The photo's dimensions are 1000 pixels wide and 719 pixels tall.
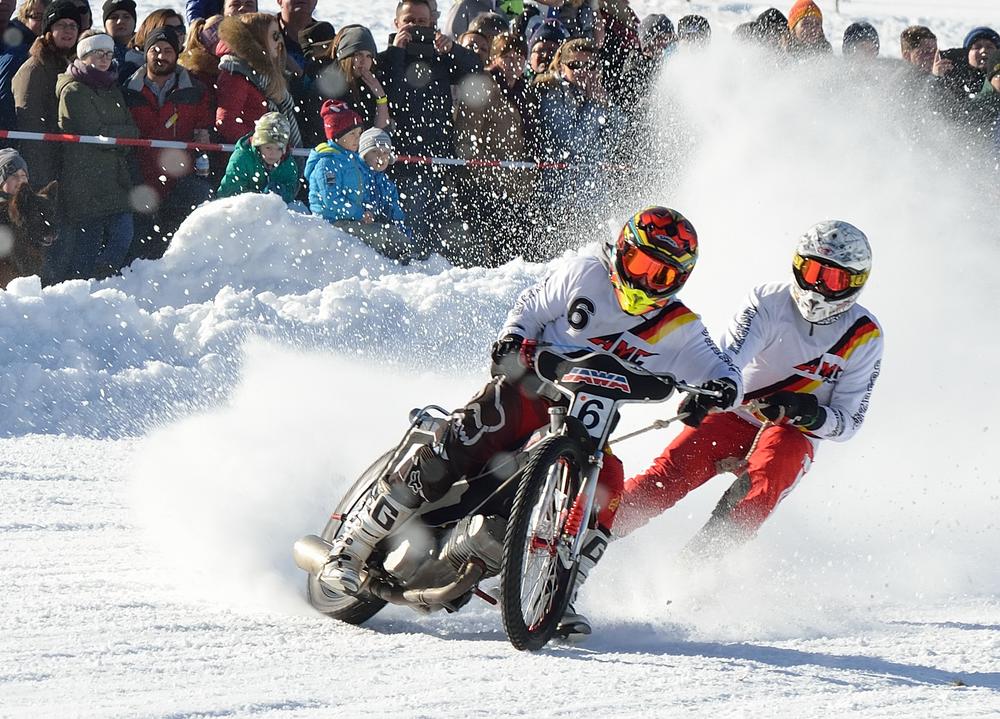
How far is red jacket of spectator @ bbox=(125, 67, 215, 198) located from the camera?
34.9 ft

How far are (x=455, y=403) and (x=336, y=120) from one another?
2.77 meters

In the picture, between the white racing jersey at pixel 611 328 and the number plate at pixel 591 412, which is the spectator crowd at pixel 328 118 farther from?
the number plate at pixel 591 412

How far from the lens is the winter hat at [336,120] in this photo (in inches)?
433

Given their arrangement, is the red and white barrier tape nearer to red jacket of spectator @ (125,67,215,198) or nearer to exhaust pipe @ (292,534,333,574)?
red jacket of spectator @ (125,67,215,198)

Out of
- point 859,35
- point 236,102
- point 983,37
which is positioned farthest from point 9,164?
point 983,37

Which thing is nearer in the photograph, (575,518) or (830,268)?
(575,518)

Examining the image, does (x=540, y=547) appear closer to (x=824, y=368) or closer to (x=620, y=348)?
(x=620, y=348)

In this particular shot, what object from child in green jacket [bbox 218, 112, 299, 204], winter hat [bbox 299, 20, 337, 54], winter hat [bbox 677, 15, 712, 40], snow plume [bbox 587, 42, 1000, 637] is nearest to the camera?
snow plume [bbox 587, 42, 1000, 637]

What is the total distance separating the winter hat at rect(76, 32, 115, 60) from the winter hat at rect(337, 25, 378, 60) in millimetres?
1959

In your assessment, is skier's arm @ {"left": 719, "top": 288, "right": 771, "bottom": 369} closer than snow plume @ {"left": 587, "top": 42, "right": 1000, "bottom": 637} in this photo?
Yes

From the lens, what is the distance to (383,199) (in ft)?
36.7

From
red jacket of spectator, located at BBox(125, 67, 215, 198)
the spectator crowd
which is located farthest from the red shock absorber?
red jacket of spectator, located at BBox(125, 67, 215, 198)

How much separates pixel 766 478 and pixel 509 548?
186 cm

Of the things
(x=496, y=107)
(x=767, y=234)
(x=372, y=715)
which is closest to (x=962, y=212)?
(x=767, y=234)
